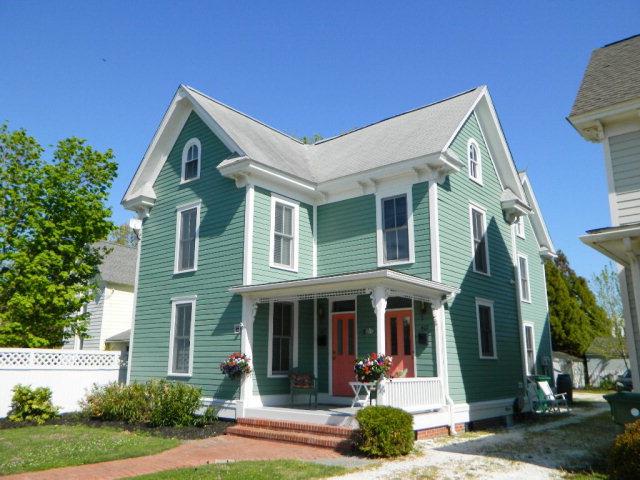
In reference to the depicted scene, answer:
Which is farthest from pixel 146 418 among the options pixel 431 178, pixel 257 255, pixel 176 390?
pixel 431 178

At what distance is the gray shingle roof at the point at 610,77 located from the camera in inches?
403

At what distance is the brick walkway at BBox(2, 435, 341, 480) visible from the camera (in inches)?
309

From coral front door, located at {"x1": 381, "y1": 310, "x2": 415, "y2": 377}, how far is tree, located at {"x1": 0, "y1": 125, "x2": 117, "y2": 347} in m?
10.2

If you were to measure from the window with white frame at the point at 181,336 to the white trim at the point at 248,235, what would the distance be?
83.7 inches

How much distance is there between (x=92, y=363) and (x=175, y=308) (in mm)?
3302

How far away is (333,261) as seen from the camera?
14.4m

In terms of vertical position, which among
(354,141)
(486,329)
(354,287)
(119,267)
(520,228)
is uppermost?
(354,141)

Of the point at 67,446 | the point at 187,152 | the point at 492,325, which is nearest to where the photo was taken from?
the point at 67,446

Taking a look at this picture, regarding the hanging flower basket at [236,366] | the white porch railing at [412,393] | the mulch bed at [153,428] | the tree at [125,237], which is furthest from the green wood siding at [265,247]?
the tree at [125,237]

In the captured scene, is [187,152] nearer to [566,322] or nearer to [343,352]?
[343,352]

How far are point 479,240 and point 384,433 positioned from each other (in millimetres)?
7532

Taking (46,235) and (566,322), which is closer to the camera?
(46,235)

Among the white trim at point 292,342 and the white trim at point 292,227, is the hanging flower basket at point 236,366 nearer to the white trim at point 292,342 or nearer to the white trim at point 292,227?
the white trim at point 292,342

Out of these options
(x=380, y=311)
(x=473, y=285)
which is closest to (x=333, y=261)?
(x=473, y=285)
